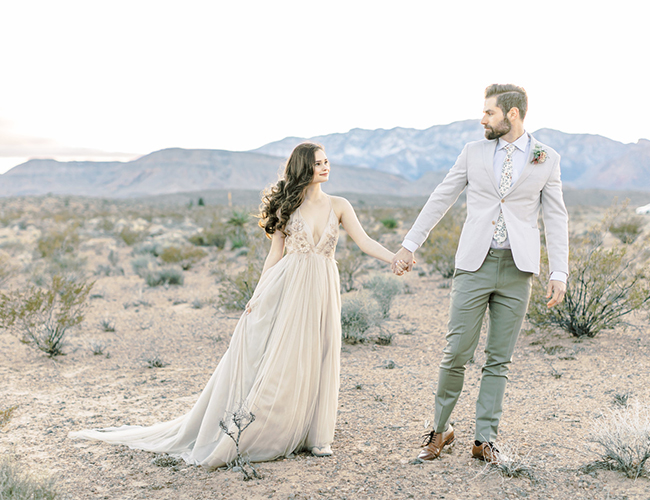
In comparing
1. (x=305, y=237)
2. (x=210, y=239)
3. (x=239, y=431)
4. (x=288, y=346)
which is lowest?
(x=239, y=431)

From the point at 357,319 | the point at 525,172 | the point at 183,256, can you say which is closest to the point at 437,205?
the point at 525,172

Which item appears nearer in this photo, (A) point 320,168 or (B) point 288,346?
(B) point 288,346

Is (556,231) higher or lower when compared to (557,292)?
higher

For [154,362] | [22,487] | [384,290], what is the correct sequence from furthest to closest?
[384,290]
[154,362]
[22,487]

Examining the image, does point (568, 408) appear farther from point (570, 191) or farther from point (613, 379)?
point (570, 191)

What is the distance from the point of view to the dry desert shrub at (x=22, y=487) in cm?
278

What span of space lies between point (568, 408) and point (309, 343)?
2.42 m

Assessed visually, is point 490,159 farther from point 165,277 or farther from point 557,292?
point 165,277

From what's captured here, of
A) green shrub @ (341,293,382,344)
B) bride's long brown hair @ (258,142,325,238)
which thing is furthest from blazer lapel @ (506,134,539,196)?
green shrub @ (341,293,382,344)

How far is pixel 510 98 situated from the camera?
10.5 ft

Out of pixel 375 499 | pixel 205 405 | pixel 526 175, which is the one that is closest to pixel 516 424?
pixel 375 499

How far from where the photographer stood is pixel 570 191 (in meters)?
82.7

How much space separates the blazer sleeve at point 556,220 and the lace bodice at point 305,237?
1.34 m

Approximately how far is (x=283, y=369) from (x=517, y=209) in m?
1.72
